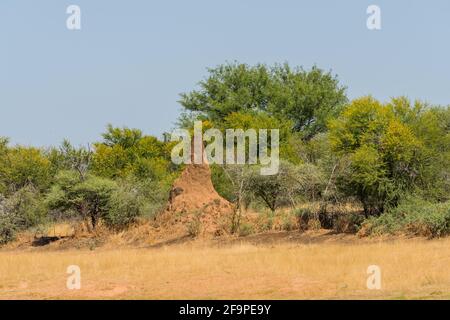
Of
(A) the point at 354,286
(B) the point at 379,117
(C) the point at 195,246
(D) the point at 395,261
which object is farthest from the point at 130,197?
(A) the point at 354,286

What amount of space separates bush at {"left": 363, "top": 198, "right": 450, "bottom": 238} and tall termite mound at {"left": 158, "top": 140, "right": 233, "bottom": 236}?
605cm

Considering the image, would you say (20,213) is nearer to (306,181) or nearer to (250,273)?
(306,181)

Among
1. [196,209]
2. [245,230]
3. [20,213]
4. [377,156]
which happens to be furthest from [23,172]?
[377,156]

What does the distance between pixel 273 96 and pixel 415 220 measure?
124 ft

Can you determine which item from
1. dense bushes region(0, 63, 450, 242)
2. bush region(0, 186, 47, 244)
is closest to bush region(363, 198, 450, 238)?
dense bushes region(0, 63, 450, 242)

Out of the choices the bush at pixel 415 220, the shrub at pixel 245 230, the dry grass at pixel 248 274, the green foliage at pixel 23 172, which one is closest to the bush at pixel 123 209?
the shrub at pixel 245 230

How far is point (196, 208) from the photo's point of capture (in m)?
33.7

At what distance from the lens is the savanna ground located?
59.8ft

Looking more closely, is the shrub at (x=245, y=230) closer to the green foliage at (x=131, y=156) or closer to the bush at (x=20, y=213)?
the bush at (x=20, y=213)

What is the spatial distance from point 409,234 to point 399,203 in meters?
2.18

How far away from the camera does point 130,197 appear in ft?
120

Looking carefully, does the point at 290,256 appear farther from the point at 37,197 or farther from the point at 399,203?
the point at 37,197

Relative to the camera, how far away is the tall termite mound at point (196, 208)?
32781 millimetres

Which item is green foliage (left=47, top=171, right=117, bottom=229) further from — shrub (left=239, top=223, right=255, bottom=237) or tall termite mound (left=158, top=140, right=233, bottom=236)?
shrub (left=239, top=223, right=255, bottom=237)
